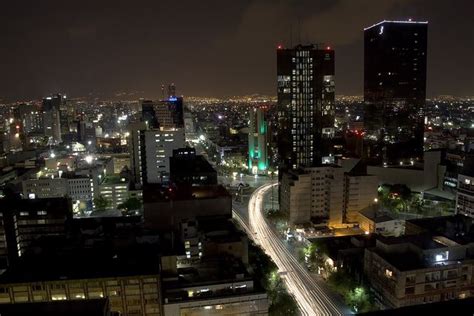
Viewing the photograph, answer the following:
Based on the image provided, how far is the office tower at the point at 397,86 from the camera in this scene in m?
42.5

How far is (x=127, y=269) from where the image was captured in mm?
11477

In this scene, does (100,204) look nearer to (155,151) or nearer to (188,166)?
(188,166)

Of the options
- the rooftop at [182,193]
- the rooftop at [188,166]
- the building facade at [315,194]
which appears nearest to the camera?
the rooftop at [182,193]

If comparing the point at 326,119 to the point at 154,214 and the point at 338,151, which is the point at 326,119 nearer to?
the point at 338,151

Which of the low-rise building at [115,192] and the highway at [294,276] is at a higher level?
the low-rise building at [115,192]

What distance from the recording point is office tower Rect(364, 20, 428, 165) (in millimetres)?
42531

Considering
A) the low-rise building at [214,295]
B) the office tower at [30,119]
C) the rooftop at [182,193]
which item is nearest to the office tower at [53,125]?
the office tower at [30,119]

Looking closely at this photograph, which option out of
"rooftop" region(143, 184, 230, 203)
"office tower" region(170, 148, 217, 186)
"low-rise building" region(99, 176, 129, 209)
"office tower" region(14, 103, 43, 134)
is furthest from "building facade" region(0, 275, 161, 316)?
"office tower" region(14, 103, 43, 134)

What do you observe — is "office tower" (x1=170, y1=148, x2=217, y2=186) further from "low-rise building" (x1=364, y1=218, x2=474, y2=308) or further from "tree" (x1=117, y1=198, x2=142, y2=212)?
"low-rise building" (x1=364, y1=218, x2=474, y2=308)

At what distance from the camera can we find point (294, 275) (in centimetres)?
1686

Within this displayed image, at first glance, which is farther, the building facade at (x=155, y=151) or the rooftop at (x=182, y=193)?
the building facade at (x=155, y=151)

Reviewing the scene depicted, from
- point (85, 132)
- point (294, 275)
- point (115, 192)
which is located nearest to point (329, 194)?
point (294, 275)

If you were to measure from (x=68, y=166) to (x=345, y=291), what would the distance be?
2792 cm

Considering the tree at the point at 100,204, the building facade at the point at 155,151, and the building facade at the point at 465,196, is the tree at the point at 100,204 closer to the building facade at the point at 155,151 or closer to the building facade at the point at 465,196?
the building facade at the point at 155,151
